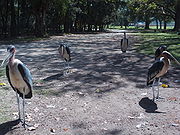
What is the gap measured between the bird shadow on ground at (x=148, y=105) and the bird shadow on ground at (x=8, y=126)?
293 centimetres

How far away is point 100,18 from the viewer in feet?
177

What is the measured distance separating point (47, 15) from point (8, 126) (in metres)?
40.3

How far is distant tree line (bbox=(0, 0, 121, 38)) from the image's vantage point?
30.7m

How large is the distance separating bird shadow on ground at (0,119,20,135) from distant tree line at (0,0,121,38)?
2567 cm

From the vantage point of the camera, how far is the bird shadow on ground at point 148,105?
5.87 m

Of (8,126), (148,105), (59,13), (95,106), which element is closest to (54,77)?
(95,106)

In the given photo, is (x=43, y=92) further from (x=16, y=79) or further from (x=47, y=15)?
(x=47, y=15)

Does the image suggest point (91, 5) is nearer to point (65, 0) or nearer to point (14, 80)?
point (65, 0)

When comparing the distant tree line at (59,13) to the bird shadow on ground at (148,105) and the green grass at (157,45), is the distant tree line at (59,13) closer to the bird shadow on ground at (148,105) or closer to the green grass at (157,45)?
the green grass at (157,45)

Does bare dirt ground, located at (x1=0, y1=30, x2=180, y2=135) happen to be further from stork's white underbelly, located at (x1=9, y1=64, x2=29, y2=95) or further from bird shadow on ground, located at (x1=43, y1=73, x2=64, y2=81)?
stork's white underbelly, located at (x1=9, y1=64, x2=29, y2=95)

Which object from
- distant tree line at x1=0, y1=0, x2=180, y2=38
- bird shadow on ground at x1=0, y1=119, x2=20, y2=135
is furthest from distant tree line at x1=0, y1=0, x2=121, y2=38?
bird shadow on ground at x1=0, y1=119, x2=20, y2=135

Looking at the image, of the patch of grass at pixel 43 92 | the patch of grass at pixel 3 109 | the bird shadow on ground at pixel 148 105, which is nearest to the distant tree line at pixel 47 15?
the patch of grass at pixel 43 92

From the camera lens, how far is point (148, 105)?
621cm

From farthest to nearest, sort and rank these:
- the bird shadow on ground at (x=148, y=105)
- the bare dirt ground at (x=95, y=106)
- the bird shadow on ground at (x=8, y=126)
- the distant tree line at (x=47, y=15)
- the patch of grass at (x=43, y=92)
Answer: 1. the distant tree line at (x=47, y=15)
2. the patch of grass at (x=43, y=92)
3. the bird shadow on ground at (x=148, y=105)
4. the bare dirt ground at (x=95, y=106)
5. the bird shadow on ground at (x=8, y=126)
